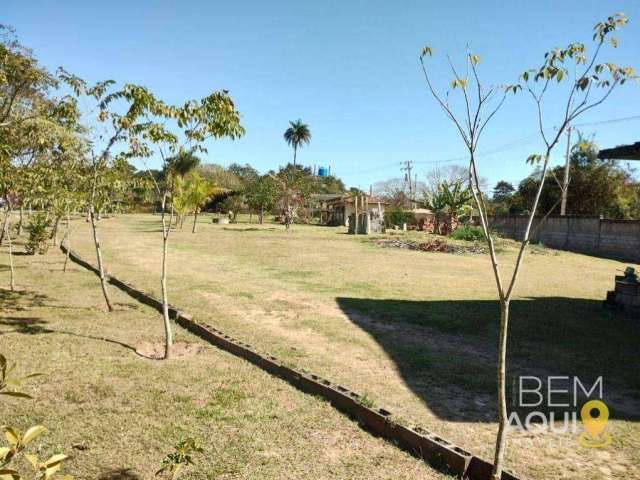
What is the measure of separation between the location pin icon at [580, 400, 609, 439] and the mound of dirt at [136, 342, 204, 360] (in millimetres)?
4836

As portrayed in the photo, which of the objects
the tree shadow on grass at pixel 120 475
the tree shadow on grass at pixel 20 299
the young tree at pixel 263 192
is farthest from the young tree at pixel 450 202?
the tree shadow on grass at pixel 120 475

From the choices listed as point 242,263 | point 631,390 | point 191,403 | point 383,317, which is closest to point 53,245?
point 242,263

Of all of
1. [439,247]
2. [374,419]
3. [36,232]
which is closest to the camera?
[374,419]

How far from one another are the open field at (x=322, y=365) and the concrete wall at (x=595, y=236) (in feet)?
38.0

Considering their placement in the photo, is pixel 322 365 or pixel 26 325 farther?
pixel 26 325

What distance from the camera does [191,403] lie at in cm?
473

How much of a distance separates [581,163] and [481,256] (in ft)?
62.4

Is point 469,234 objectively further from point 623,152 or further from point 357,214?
point 623,152

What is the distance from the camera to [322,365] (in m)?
6.03

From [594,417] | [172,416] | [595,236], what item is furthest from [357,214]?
[172,416]

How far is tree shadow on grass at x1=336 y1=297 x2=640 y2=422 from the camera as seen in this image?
A: 509 cm

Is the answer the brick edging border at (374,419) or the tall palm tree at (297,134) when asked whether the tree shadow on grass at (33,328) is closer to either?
the brick edging border at (374,419)

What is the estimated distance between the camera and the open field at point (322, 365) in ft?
12.7

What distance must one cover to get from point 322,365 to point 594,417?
3.13 meters
